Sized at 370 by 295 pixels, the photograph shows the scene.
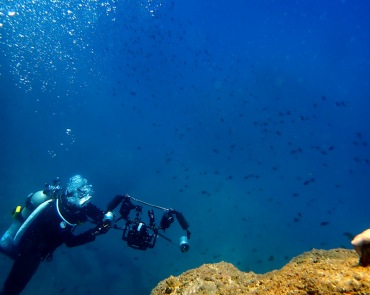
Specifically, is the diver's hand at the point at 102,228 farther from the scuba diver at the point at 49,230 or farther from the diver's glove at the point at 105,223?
the scuba diver at the point at 49,230

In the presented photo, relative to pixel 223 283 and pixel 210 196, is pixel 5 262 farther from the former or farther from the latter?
pixel 223 283

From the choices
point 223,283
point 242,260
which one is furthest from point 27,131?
point 223,283

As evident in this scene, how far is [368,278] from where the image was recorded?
2.31m

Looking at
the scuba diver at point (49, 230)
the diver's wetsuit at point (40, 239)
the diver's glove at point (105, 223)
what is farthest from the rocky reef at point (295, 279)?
the diver's wetsuit at point (40, 239)

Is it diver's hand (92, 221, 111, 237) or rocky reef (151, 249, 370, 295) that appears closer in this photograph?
rocky reef (151, 249, 370, 295)

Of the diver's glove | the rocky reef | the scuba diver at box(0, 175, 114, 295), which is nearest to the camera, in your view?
the rocky reef

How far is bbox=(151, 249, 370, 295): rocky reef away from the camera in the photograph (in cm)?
238

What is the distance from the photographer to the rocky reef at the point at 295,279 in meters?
2.38

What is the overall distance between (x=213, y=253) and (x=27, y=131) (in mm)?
26442

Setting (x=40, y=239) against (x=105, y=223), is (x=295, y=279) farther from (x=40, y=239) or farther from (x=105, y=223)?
(x=40, y=239)

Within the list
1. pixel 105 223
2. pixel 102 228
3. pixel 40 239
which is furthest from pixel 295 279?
pixel 40 239

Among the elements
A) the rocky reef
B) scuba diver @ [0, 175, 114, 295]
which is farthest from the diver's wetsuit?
the rocky reef

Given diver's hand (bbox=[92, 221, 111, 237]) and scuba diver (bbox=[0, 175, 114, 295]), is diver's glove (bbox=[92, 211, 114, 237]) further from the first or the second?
scuba diver (bbox=[0, 175, 114, 295])

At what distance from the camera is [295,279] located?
9.00 feet
